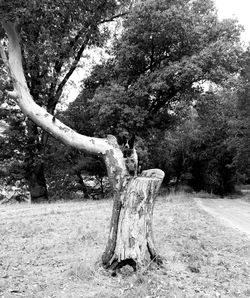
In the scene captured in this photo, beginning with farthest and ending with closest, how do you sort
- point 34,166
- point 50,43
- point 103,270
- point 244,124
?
point 244,124, point 34,166, point 50,43, point 103,270

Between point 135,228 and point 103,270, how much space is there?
774mm

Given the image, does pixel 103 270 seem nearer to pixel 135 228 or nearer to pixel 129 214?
pixel 135 228

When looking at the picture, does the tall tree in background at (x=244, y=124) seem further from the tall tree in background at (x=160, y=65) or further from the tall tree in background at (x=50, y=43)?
the tall tree in background at (x=50, y=43)

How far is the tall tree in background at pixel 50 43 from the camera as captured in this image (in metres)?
10.7

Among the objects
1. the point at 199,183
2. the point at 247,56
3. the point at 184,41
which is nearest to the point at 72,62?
the point at 184,41

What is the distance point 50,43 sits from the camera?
12867 millimetres

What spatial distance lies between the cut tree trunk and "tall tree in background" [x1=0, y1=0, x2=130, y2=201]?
7.01m

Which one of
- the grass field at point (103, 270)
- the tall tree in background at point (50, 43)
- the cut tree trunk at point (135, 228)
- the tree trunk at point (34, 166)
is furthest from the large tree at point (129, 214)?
the tree trunk at point (34, 166)

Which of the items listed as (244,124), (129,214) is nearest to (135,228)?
(129,214)

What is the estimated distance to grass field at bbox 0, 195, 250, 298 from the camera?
3932mm

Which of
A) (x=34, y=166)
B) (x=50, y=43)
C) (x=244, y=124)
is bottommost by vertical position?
(x=34, y=166)

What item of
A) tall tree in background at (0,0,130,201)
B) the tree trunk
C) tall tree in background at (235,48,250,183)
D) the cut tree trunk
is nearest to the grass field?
the cut tree trunk

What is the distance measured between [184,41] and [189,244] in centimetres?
1214

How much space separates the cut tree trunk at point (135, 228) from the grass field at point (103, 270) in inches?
6.7
